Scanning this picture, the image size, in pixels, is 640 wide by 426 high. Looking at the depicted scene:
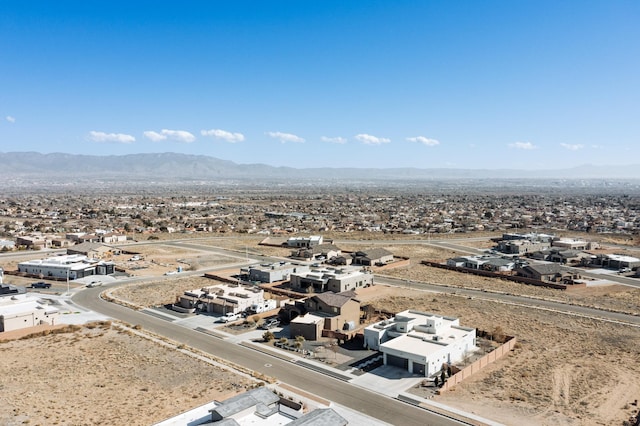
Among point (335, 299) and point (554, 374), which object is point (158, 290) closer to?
point (335, 299)

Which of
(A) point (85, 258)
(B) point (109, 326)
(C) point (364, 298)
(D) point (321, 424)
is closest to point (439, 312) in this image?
(C) point (364, 298)

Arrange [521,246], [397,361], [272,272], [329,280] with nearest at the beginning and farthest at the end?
[397,361] < [329,280] < [272,272] < [521,246]

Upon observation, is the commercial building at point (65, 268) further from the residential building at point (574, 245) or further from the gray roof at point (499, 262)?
the residential building at point (574, 245)

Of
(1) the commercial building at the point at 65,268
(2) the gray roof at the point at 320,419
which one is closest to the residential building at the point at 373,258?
(1) the commercial building at the point at 65,268

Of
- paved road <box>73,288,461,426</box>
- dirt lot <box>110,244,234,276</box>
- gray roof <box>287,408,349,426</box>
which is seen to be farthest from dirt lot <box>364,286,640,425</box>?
dirt lot <box>110,244,234,276</box>

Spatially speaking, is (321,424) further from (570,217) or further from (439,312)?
(570,217)

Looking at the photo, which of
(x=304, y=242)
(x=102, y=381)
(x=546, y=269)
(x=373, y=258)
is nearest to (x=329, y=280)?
(x=373, y=258)

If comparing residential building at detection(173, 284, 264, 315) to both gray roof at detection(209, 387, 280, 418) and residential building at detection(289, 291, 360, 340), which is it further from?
gray roof at detection(209, 387, 280, 418)
